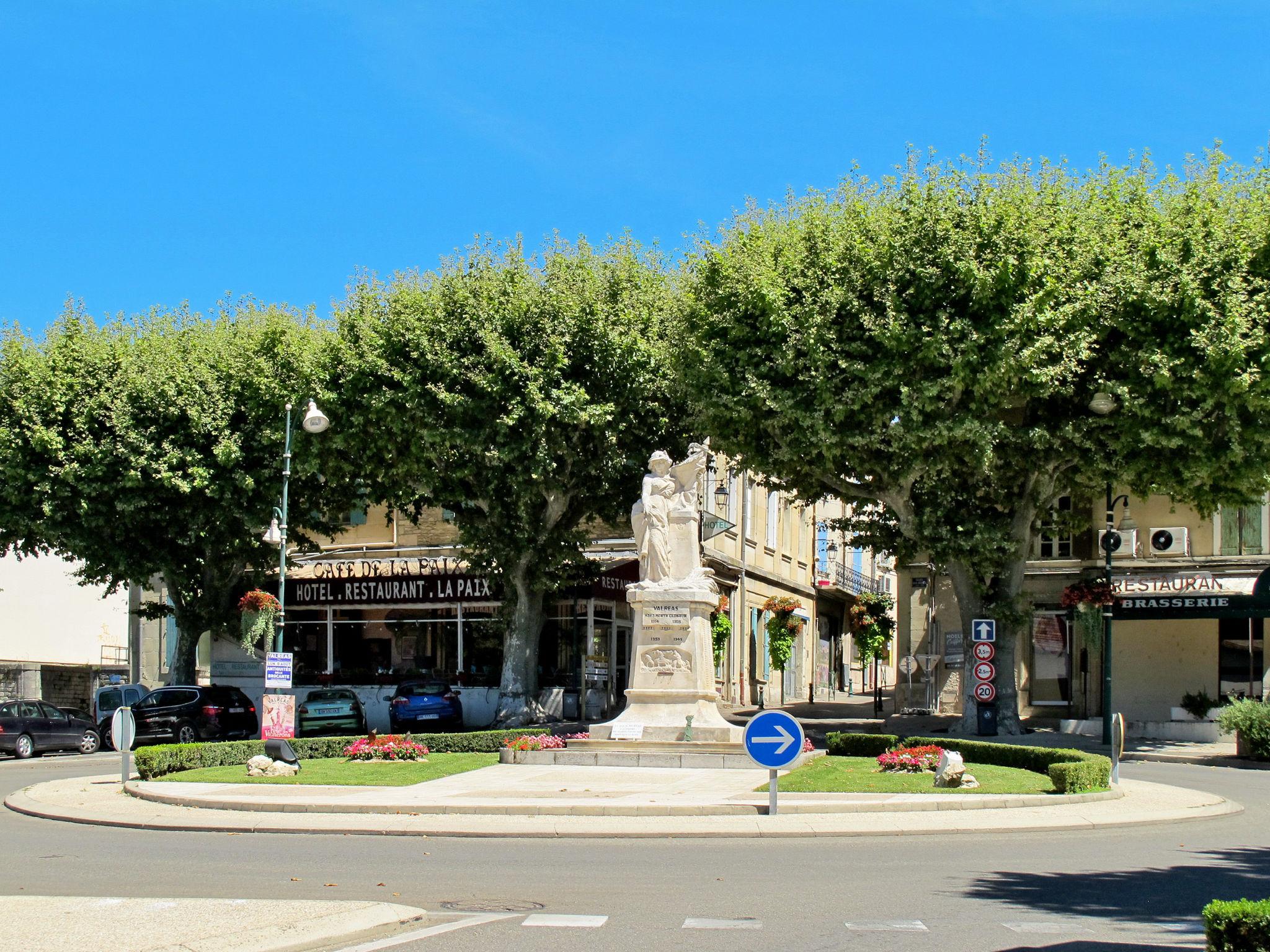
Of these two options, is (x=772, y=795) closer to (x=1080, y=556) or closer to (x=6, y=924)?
(x=6, y=924)

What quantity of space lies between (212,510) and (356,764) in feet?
47.8

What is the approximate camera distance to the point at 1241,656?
112ft

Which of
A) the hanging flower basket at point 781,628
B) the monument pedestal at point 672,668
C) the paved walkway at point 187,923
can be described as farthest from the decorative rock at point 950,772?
the hanging flower basket at point 781,628

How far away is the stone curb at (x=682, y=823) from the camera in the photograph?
576 inches

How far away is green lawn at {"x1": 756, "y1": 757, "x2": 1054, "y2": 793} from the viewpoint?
17.9 m

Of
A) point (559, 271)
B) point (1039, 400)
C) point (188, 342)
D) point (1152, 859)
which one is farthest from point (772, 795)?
point (188, 342)

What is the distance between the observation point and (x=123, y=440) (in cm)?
3409

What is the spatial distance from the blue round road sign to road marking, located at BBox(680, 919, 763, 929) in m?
5.45

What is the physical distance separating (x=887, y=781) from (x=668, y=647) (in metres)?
6.01

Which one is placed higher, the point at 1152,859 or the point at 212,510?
the point at 212,510

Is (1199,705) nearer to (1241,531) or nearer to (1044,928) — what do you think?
(1241,531)

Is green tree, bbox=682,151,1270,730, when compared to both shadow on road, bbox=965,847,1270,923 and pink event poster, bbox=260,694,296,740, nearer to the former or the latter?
pink event poster, bbox=260,694,296,740

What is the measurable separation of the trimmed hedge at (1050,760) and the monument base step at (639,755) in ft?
10.5

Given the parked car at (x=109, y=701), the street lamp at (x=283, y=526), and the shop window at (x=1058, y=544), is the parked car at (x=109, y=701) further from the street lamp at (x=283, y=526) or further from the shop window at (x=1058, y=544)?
the shop window at (x=1058, y=544)
